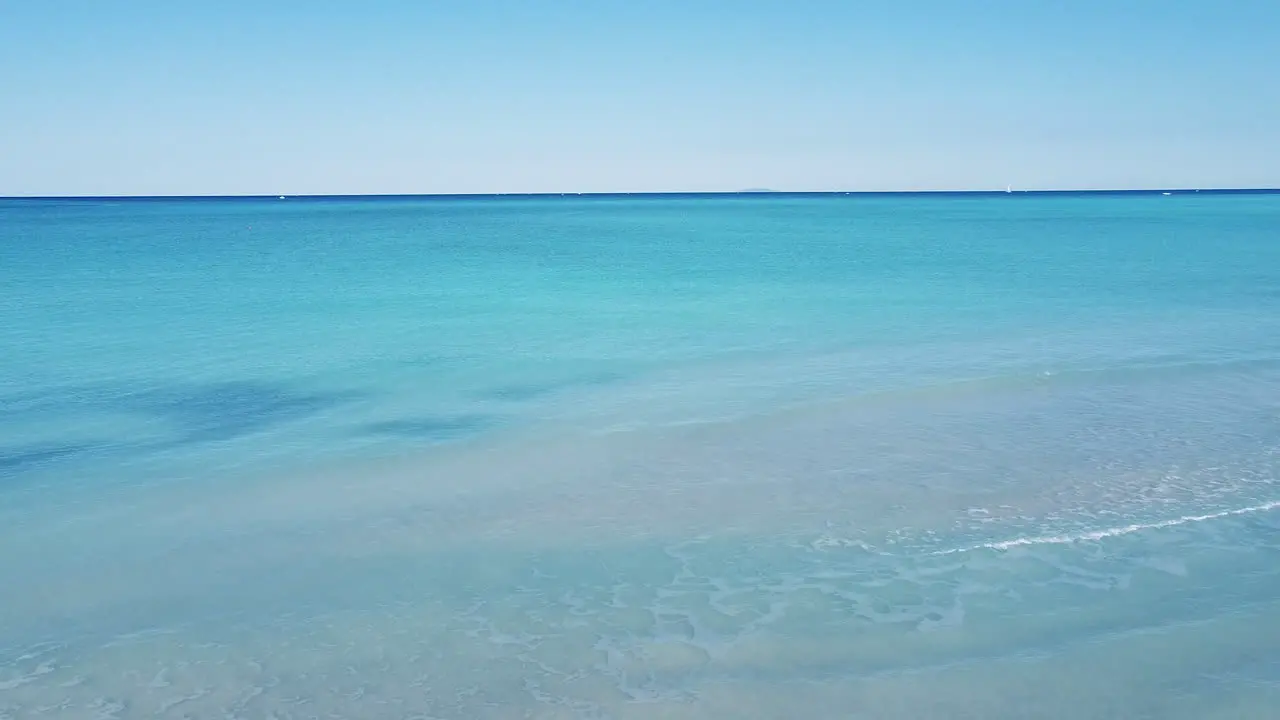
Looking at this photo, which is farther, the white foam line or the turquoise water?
the white foam line

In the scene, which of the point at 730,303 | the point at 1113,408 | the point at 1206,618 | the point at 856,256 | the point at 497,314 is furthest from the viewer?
the point at 856,256

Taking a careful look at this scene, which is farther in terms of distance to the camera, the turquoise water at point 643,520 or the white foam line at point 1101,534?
the white foam line at point 1101,534

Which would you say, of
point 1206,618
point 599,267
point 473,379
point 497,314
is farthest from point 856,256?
point 1206,618

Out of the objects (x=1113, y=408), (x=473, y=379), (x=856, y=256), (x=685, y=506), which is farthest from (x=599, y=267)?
(x=685, y=506)

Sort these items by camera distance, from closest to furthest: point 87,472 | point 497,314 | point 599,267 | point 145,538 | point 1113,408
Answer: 1. point 145,538
2. point 87,472
3. point 1113,408
4. point 497,314
5. point 599,267

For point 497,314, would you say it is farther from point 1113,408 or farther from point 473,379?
point 1113,408

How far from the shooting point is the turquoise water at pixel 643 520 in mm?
8172

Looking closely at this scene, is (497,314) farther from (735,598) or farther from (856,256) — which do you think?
(856,256)

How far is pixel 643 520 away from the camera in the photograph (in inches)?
457

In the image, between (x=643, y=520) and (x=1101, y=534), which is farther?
(x=643, y=520)

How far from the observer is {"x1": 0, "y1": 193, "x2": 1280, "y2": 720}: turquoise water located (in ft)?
26.8

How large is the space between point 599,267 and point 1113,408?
33720 millimetres

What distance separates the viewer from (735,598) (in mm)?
9570

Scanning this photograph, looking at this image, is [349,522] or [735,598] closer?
[735,598]
